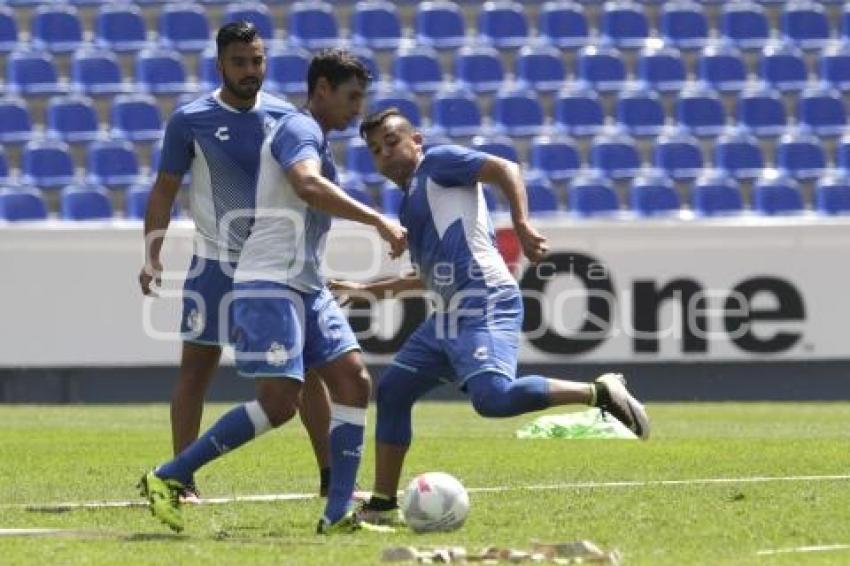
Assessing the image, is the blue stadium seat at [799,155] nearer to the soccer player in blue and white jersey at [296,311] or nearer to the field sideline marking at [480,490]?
the field sideline marking at [480,490]

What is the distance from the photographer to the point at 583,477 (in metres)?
11.9

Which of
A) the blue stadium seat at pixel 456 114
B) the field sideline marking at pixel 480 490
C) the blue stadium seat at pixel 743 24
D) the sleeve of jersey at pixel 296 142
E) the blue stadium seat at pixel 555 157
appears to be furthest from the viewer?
the blue stadium seat at pixel 743 24

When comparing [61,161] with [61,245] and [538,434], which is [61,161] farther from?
[538,434]

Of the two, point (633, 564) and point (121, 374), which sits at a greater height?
point (633, 564)

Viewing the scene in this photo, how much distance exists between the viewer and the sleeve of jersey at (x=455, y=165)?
30.7 feet

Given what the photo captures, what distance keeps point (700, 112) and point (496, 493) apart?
46.8 feet

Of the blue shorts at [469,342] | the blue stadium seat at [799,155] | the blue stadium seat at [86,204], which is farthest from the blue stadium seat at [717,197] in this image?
the blue shorts at [469,342]

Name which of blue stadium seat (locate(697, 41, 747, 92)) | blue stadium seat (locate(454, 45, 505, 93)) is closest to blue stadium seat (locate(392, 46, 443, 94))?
blue stadium seat (locate(454, 45, 505, 93))

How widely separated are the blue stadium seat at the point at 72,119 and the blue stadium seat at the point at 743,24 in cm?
786

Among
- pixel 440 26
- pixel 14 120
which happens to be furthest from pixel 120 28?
pixel 440 26

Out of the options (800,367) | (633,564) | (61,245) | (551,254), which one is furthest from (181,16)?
(633,564)

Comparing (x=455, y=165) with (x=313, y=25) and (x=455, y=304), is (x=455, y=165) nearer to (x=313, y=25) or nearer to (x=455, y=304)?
(x=455, y=304)

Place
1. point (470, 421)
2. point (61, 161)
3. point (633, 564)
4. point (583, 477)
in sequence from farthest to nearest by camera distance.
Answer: point (61, 161) < point (470, 421) < point (583, 477) < point (633, 564)

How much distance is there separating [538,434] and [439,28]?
10.2 metres
